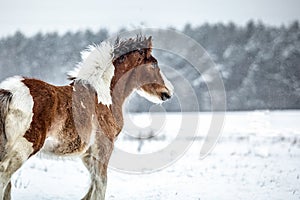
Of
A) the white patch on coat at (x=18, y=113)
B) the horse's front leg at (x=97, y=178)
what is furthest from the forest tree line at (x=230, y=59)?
the white patch on coat at (x=18, y=113)

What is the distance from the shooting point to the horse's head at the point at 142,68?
17.9ft

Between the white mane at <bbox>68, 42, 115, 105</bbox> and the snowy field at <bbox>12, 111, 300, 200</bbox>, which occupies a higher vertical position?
the white mane at <bbox>68, 42, 115, 105</bbox>

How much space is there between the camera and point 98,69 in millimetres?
5070

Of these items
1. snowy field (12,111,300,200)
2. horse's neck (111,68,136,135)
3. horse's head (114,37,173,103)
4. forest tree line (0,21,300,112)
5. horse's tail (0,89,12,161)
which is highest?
forest tree line (0,21,300,112)

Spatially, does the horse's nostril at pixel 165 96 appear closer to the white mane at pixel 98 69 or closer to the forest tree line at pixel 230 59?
the white mane at pixel 98 69

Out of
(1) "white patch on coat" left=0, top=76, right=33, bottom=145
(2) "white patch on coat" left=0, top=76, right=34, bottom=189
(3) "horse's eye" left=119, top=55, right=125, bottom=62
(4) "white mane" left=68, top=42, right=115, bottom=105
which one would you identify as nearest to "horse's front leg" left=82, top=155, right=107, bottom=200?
(4) "white mane" left=68, top=42, right=115, bottom=105

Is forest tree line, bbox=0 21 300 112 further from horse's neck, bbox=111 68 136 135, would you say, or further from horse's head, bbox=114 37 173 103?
horse's neck, bbox=111 68 136 135

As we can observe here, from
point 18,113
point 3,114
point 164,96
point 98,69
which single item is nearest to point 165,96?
point 164,96

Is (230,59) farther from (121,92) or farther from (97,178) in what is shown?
(97,178)

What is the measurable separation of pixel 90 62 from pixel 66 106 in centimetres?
97

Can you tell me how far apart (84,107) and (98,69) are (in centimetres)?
72

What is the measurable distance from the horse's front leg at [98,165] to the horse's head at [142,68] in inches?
47.7

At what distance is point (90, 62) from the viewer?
506cm

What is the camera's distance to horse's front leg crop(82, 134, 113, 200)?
4.74 metres
